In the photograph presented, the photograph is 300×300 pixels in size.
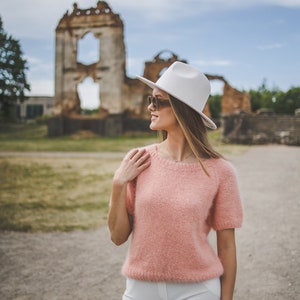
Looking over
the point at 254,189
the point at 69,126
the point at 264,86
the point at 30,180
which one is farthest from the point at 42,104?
the point at 254,189

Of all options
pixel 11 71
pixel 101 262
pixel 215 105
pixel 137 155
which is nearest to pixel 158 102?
pixel 137 155

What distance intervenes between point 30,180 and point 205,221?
8.55m

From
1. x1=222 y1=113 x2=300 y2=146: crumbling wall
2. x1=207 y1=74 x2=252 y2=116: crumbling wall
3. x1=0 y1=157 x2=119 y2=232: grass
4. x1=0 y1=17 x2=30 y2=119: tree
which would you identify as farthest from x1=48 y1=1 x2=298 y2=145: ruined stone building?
x1=0 y1=17 x2=30 y2=119: tree

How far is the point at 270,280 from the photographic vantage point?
147 inches

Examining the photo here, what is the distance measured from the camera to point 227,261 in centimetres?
169

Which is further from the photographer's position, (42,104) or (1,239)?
(42,104)

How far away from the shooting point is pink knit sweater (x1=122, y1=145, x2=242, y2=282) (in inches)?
64.2

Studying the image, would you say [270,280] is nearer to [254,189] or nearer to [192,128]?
[192,128]

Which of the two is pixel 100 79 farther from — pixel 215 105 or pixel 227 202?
pixel 227 202

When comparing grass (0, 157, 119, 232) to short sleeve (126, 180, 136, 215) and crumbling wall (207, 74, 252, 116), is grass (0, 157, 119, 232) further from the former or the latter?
crumbling wall (207, 74, 252, 116)

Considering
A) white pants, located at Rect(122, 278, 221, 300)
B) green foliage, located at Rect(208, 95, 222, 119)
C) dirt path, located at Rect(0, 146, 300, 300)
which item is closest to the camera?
white pants, located at Rect(122, 278, 221, 300)

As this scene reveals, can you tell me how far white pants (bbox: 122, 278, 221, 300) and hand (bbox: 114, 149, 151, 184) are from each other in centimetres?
45

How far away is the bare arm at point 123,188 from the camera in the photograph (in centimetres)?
172

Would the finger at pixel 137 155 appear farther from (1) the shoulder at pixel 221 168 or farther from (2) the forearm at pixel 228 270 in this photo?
(2) the forearm at pixel 228 270
